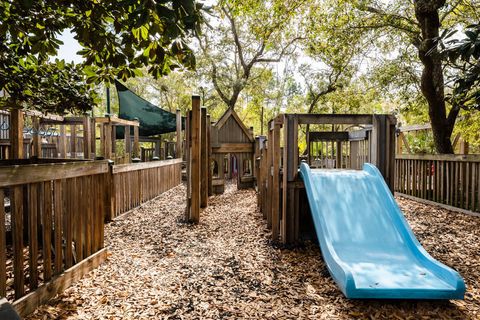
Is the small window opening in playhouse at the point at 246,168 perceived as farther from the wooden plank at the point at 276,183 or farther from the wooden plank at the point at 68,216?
the wooden plank at the point at 68,216

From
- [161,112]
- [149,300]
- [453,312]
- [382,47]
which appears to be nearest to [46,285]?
[149,300]

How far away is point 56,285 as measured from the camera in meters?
2.71

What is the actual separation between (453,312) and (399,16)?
7151 mm

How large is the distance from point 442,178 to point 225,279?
238 inches

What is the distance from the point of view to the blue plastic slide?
271 cm

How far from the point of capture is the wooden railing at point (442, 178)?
20.4 ft

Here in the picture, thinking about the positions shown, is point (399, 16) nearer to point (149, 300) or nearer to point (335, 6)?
point (335, 6)

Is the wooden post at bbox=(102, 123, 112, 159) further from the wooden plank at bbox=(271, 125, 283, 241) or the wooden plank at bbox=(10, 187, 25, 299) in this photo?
the wooden plank at bbox=(10, 187, 25, 299)

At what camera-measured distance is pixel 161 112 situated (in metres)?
11.6

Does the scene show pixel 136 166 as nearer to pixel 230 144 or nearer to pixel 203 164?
pixel 203 164

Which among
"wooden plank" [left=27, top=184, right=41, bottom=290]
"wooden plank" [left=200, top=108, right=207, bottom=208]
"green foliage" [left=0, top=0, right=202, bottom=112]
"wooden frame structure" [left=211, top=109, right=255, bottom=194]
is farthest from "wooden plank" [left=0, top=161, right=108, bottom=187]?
"wooden frame structure" [left=211, top=109, right=255, bottom=194]

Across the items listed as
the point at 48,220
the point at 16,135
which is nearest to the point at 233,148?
the point at 16,135

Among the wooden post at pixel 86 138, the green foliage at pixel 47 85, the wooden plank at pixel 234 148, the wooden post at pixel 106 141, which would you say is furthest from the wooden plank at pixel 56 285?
the wooden plank at pixel 234 148

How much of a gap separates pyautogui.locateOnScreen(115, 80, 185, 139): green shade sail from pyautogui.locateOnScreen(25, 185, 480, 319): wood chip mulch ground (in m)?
6.42
